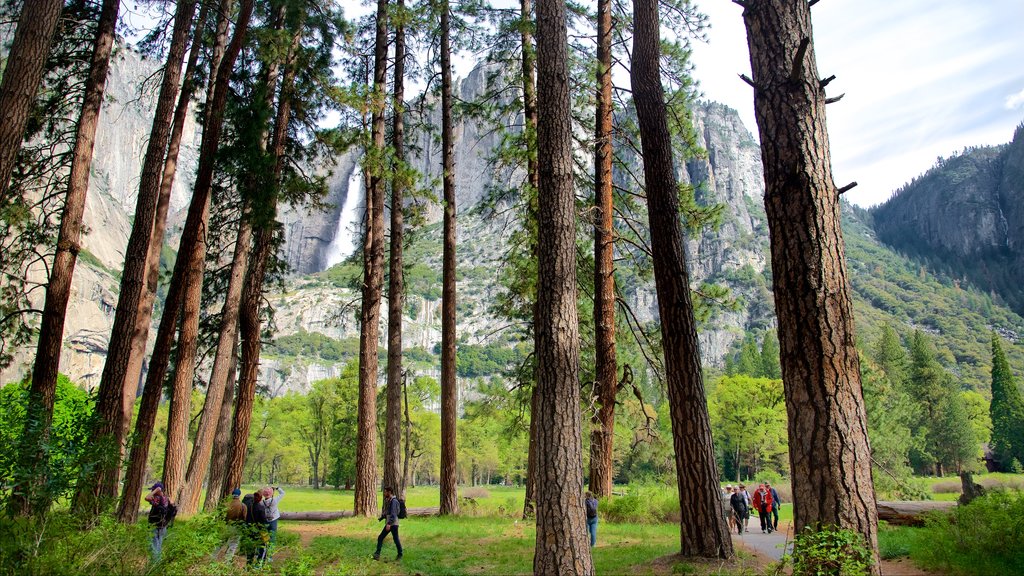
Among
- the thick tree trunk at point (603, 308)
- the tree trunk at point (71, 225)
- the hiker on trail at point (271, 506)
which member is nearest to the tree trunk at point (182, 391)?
the tree trunk at point (71, 225)

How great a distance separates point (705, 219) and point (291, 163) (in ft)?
30.4

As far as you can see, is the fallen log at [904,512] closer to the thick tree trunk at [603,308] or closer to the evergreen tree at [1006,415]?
the thick tree trunk at [603,308]

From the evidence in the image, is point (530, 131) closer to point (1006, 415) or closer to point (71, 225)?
point (71, 225)

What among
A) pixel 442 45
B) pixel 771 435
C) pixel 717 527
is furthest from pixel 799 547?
pixel 771 435

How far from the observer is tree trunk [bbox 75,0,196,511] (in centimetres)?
811

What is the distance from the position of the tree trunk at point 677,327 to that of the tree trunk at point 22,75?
6.56 metres

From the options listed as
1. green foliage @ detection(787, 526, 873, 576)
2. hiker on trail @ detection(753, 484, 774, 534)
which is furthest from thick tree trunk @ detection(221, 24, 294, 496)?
hiker on trail @ detection(753, 484, 774, 534)

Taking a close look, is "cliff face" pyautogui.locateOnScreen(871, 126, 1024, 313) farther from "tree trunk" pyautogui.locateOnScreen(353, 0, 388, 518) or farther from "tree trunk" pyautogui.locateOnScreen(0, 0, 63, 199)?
"tree trunk" pyautogui.locateOnScreen(0, 0, 63, 199)

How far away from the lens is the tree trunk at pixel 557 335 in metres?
4.99

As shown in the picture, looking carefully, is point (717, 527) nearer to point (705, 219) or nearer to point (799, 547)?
point (799, 547)

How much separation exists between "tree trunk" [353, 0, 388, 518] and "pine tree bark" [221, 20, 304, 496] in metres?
1.82

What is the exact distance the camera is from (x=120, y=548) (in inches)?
187

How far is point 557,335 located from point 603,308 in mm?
5716

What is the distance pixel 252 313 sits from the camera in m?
11.7
